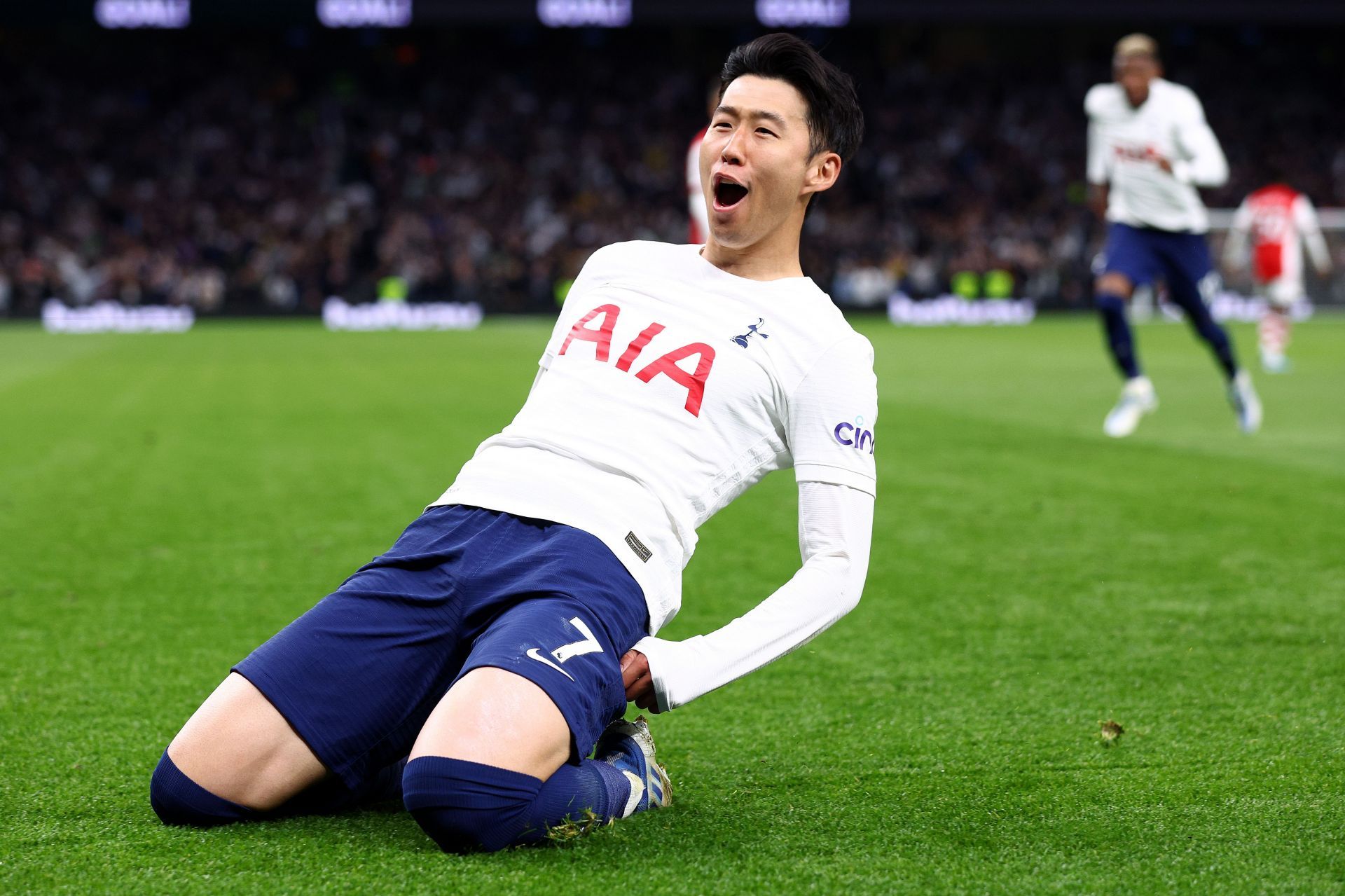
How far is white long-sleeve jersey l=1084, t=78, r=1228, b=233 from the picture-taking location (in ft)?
31.5

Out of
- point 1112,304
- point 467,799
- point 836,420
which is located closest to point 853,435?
point 836,420

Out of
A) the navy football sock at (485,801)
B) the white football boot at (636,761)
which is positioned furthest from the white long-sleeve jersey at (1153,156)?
the navy football sock at (485,801)

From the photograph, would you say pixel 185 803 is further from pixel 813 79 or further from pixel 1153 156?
pixel 1153 156

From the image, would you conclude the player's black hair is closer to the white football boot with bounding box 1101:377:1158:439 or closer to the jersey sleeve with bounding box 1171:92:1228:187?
the jersey sleeve with bounding box 1171:92:1228:187

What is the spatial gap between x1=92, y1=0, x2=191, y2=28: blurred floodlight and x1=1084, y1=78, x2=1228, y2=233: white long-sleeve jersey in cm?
2179

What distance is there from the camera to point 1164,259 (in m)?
9.93

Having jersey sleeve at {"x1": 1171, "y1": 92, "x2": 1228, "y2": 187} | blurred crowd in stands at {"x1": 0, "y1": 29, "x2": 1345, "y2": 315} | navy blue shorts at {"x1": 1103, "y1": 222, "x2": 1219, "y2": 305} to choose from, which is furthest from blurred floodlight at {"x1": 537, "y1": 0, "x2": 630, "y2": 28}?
jersey sleeve at {"x1": 1171, "y1": 92, "x2": 1228, "y2": 187}

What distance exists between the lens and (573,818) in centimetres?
277

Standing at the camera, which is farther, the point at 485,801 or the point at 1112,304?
the point at 1112,304

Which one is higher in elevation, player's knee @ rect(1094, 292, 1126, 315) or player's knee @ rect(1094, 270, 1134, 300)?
player's knee @ rect(1094, 270, 1134, 300)

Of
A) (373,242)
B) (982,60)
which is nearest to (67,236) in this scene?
(373,242)

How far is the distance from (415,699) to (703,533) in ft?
12.6

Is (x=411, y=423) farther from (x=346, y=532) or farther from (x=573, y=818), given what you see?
(x=573, y=818)

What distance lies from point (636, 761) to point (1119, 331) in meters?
7.52
